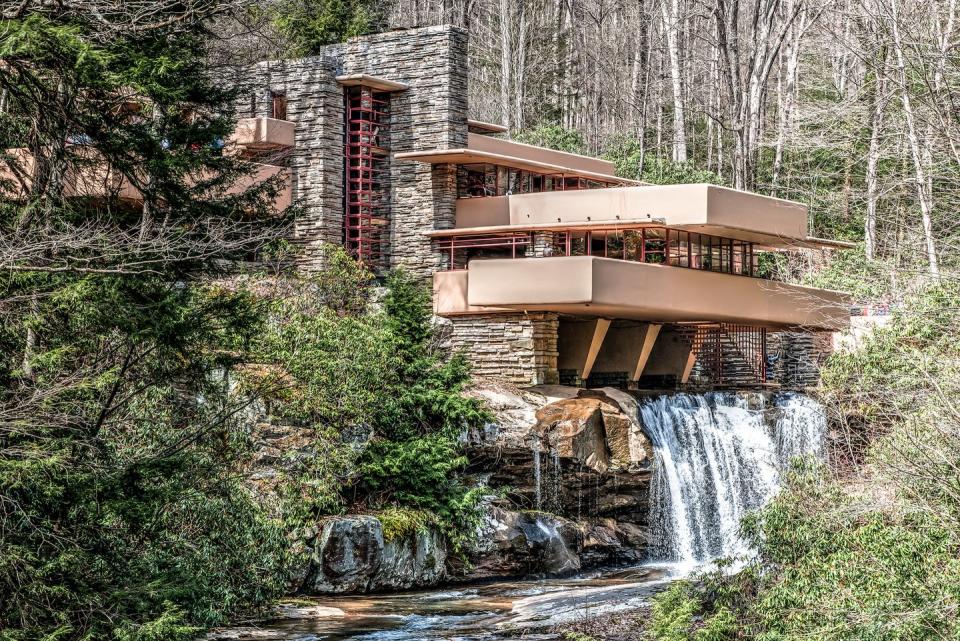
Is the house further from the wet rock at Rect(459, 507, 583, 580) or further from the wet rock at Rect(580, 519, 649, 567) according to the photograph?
the wet rock at Rect(459, 507, 583, 580)

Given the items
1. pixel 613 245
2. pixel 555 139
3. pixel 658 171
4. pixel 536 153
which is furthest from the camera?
pixel 555 139

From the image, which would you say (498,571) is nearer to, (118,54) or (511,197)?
(511,197)

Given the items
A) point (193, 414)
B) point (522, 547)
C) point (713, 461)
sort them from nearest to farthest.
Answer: point (193, 414) → point (522, 547) → point (713, 461)

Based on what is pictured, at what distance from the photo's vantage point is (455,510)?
70.3 ft

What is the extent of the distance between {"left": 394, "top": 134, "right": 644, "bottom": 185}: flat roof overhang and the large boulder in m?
9.84

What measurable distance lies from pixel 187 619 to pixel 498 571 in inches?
341

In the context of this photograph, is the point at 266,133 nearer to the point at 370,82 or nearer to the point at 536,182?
the point at 370,82

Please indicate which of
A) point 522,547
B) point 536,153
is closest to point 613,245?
point 536,153

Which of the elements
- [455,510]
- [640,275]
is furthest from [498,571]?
[640,275]

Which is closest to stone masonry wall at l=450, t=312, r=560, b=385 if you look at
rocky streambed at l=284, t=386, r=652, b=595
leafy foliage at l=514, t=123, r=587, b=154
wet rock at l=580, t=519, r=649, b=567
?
rocky streambed at l=284, t=386, r=652, b=595

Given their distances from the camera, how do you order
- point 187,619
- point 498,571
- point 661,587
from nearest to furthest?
point 187,619
point 661,587
point 498,571

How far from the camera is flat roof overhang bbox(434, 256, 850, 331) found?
24.2m

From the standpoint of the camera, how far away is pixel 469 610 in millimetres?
18688

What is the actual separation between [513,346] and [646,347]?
3.68m
